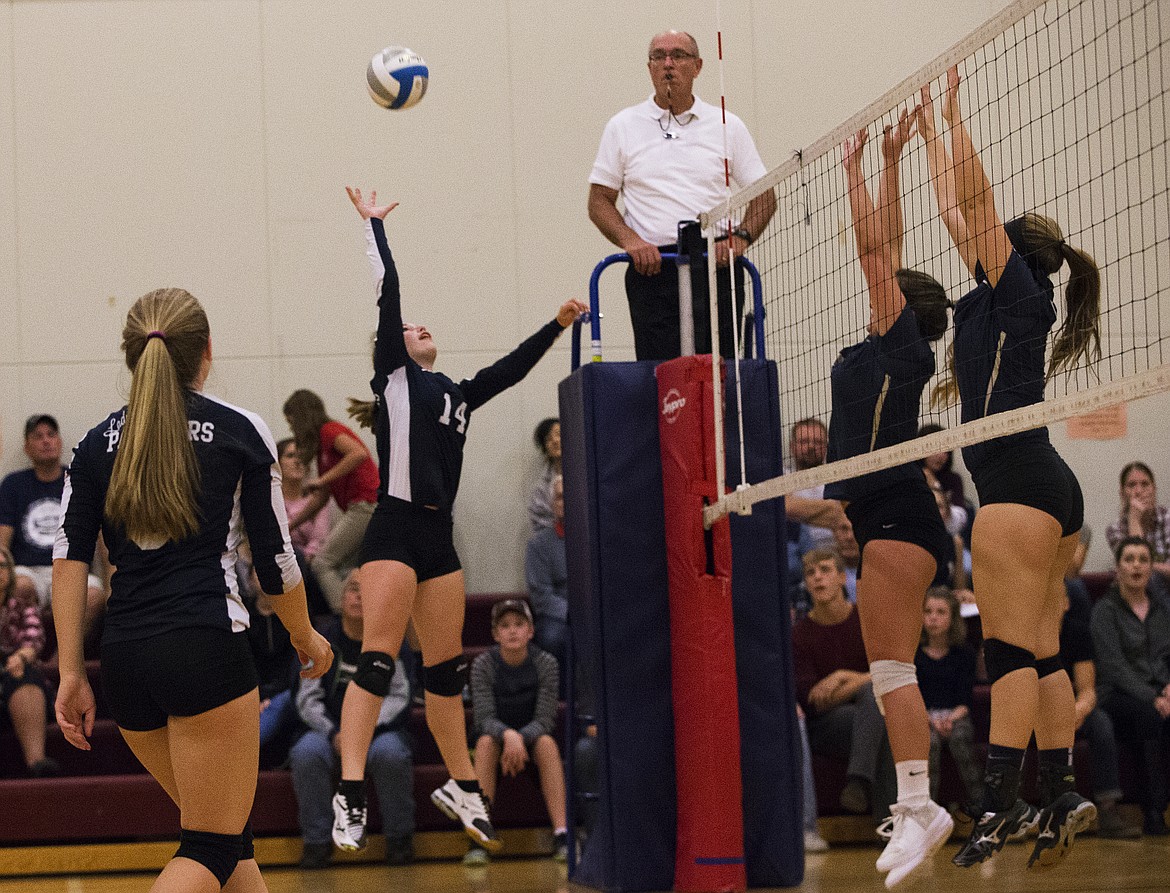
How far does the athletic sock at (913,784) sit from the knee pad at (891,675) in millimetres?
221

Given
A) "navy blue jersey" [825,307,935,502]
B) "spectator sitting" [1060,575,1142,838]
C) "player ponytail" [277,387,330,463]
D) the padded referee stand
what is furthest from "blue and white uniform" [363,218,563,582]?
"spectator sitting" [1060,575,1142,838]

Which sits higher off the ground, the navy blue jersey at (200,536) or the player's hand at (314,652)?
the navy blue jersey at (200,536)

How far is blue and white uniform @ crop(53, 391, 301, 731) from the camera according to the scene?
400 cm

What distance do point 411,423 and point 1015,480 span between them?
2.73 m

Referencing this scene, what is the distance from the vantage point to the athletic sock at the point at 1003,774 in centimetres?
502

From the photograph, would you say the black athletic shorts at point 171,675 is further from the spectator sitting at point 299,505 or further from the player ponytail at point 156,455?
the spectator sitting at point 299,505

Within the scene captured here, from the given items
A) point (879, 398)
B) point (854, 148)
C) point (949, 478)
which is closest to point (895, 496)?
point (879, 398)

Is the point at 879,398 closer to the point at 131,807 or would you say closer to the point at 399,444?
the point at 399,444

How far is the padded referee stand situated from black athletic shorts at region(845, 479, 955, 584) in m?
1.13

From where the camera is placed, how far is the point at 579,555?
7.18 meters

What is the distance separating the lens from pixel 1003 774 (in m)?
5.03

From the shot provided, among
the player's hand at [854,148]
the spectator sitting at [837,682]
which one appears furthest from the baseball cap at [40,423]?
the player's hand at [854,148]

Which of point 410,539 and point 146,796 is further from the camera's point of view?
point 146,796

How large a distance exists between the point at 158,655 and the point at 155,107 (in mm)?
7929
